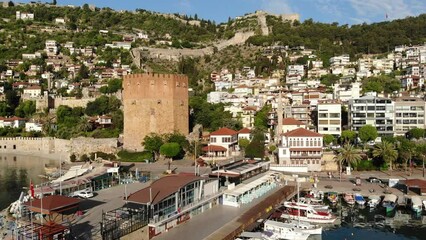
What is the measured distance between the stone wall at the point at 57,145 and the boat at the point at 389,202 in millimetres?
22572

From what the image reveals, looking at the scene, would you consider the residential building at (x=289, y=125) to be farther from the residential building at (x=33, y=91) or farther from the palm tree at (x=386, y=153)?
the residential building at (x=33, y=91)

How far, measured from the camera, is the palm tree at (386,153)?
2748cm

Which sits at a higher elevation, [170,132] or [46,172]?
[170,132]

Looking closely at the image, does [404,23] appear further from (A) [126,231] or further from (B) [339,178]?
(A) [126,231]

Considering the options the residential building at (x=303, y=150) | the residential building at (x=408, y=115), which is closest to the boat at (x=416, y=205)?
the residential building at (x=303, y=150)

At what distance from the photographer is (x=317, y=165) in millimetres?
29219

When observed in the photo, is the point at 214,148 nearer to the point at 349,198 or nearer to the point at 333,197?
the point at 333,197

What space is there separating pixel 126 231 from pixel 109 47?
68.4m

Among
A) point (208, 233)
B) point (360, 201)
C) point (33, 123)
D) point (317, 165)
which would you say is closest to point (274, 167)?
point (317, 165)

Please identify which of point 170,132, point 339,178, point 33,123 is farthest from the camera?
point 33,123

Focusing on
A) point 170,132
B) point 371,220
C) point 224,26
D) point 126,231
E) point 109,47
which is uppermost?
point 224,26

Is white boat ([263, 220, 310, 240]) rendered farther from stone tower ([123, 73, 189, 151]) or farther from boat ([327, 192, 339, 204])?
stone tower ([123, 73, 189, 151])

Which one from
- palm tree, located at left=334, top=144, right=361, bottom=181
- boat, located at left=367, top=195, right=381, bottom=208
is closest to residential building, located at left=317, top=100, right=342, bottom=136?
palm tree, located at left=334, top=144, right=361, bottom=181

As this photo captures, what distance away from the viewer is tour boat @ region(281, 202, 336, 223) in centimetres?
1892
